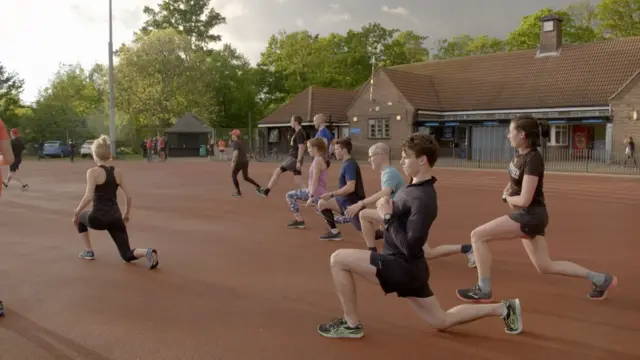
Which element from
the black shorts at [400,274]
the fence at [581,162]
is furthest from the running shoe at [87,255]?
the fence at [581,162]

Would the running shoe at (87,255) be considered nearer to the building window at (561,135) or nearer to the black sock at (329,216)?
the black sock at (329,216)

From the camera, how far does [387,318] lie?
16.2ft

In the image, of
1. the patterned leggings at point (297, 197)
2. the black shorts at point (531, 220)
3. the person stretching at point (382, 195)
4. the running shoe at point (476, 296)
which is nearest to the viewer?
the black shorts at point (531, 220)

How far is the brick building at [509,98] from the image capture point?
1289 inches

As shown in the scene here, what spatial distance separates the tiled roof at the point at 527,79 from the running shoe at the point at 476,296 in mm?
31665

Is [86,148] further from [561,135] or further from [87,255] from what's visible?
[87,255]

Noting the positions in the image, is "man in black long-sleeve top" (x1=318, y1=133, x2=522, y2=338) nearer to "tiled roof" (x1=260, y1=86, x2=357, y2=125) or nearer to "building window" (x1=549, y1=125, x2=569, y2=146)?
"building window" (x1=549, y1=125, x2=569, y2=146)

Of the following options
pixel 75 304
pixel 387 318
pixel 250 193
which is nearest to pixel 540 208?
pixel 387 318

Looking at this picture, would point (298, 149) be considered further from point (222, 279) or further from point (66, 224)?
point (222, 279)

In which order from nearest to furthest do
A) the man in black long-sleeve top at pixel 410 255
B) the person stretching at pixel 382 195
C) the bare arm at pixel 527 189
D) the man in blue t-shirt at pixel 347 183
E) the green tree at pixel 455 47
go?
1. the man in black long-sleeve top at pixel 410 255
2. the bare arm at pixel 527 189
3. the person stretching at pixel 382 195
4. the man in blue t-shirt at pixel 347 183
5. the green tree at pixel 455 47

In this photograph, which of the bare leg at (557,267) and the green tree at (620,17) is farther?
the green tree at (620,17)

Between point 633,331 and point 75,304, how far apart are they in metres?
4.96

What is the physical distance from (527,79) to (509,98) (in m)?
2.04

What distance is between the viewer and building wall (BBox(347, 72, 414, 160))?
129ft
